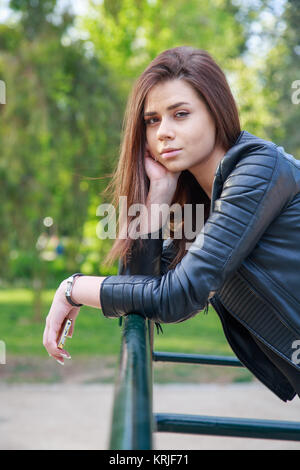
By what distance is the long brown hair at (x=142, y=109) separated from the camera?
1347mm

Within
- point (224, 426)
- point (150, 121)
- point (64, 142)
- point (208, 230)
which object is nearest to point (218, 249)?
point (208, 230)

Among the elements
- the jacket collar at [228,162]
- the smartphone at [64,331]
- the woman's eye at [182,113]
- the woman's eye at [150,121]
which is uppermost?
the woman's eye at [150,121]

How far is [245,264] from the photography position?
122cm

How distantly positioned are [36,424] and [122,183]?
4.55 metres

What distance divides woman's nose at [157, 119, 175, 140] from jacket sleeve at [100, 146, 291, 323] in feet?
0.72

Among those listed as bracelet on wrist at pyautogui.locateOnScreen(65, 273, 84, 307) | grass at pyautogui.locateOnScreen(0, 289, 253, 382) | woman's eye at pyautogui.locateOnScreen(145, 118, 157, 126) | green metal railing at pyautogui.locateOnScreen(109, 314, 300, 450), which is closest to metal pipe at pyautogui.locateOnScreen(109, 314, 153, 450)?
green metal railing at pyautogui.locateOnScreen(109, 314, 300, 450)

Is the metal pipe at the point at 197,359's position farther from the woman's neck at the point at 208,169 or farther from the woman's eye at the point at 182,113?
the woman's eye at the point at 182,113

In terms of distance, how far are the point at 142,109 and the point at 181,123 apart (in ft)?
0.46

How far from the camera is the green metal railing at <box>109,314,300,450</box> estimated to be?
552 mm

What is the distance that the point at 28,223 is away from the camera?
25.2 feet

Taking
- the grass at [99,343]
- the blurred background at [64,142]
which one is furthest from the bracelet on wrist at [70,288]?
the grass at [99,343]

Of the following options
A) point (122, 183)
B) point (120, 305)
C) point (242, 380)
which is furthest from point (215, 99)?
point (242, 380)

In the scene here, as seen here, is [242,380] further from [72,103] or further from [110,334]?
[72,103]

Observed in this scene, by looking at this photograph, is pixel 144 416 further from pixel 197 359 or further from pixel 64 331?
pixel 197 359
